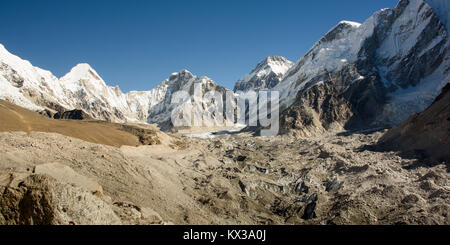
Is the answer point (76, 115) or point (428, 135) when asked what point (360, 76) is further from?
point (76, 115)

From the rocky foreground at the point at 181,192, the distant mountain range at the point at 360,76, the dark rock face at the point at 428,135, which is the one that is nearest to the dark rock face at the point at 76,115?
the distant mountain range at the point at 360,76

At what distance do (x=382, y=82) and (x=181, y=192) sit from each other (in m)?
81.8

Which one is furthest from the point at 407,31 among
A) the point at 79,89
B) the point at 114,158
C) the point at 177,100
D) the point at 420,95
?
the point at 79,89

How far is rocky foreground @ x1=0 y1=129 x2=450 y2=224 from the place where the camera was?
864 cm

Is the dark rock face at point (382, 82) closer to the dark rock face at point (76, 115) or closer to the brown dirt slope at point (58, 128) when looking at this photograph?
the brown dirt slope at point (58, 128)

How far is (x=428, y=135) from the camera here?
3341 cm

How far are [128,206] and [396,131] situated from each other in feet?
140

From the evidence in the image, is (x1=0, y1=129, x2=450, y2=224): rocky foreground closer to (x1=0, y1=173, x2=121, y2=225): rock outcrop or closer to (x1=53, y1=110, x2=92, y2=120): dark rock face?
(x1=0, y1=173, x2=121, y2=225): rock outcrop

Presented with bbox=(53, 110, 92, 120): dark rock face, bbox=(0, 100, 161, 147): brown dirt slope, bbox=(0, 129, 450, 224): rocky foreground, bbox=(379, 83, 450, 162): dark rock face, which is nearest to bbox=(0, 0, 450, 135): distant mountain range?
bbox=(53, 110, 92, 120): dark rock face

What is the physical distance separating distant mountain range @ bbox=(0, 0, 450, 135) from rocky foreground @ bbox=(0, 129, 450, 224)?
161 ft

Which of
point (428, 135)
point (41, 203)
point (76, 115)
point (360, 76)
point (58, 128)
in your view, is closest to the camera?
point (41, 203)

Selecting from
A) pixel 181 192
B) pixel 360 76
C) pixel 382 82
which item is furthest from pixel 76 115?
pixel 382 82

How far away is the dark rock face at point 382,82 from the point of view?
71188mm
